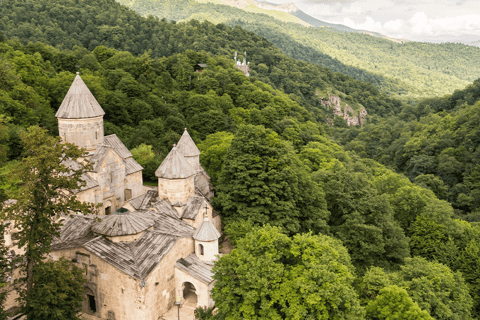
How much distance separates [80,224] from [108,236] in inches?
137

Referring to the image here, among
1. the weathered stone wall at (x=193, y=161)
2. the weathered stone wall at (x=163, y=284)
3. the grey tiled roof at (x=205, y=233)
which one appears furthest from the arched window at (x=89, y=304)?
the weathered stone wall at (x=193, y=161)

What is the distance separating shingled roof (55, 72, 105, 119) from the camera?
3053 centimetres

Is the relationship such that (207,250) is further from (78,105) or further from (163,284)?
(78,105)

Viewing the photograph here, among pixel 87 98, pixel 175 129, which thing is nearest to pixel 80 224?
pixel 87 98

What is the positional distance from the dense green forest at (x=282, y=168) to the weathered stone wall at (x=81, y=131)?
14.2 feet

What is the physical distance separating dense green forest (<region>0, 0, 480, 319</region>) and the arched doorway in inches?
238

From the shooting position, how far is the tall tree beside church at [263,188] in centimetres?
3195

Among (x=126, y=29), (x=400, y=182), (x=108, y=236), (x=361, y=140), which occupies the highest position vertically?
Result: (x=126, y=29)

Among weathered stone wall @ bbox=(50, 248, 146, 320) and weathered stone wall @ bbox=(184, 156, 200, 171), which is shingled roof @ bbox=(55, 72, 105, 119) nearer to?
weathered stone wall @ bbox=(184, 156, 200, 171)

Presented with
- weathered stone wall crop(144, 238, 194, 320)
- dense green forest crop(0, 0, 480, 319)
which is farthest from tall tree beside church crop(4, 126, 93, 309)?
weathered stone wall crop(144, 238, 194, 320)

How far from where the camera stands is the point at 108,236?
992 inches

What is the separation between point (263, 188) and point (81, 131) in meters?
16.2

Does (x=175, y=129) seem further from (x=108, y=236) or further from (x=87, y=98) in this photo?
(x=108, y=236)

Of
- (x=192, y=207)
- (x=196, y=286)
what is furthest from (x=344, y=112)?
(x=196, y=286)
